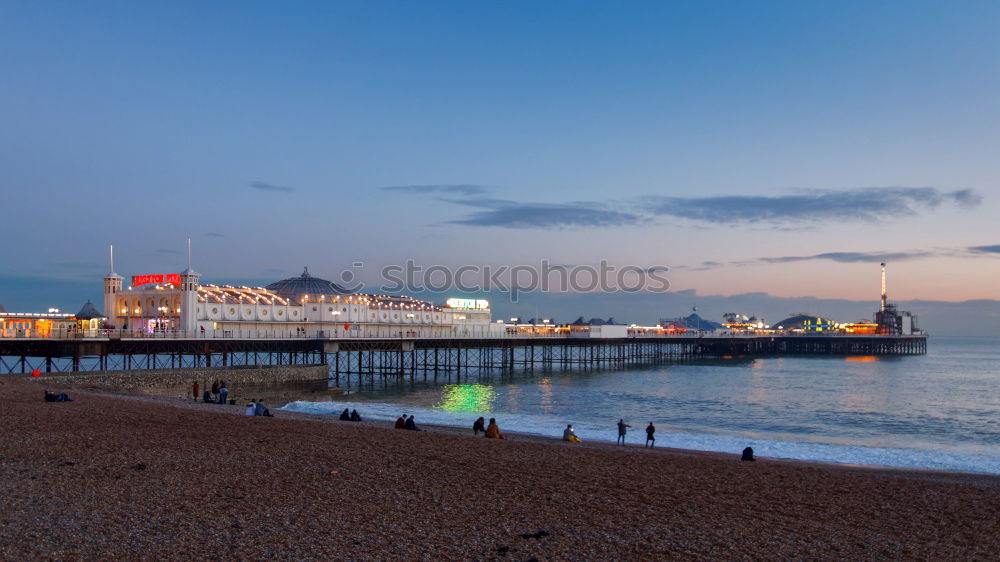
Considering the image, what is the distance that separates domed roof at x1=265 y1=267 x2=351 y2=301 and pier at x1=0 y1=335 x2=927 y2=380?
5.55 meters

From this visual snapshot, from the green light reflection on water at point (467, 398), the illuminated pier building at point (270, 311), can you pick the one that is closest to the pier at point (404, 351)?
the illuminated pier building at point (270, 311)

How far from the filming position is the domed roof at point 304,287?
202 feet

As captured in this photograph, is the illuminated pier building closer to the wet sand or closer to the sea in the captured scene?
A: the sea

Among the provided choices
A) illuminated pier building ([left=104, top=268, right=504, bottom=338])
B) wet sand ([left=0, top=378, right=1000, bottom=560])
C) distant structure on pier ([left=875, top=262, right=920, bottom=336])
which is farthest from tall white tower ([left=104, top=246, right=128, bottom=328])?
distant structure on pier ([left=875, top=262, right=920, bottom=336])

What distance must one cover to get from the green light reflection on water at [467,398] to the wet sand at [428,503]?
19882mm

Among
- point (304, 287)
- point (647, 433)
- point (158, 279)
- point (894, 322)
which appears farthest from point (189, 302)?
point (894, 322)

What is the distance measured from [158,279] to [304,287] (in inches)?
658

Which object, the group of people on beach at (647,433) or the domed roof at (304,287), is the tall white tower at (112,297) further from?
the group of people on beach at (647,433)

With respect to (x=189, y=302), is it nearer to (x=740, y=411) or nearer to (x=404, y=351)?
(x=404, y=351)

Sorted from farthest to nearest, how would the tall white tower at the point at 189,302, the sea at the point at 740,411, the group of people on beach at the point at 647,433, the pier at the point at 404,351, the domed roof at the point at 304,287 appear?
the domed roof at the point at 304,287, the tall white tower at the point at 189,302, the pier at the point at 404,351, the sea at the point at 740,411, the group of people on beach at the point at 647,433

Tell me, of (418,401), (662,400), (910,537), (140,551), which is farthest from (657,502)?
(662,400)

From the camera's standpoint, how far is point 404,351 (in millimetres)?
60469

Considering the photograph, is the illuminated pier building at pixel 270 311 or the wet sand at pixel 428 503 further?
the illuminated pier building at pixel 270 311

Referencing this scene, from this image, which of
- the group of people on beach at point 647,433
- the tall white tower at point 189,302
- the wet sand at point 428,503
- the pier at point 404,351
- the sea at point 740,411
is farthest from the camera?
the tall white tower at point 189,302
